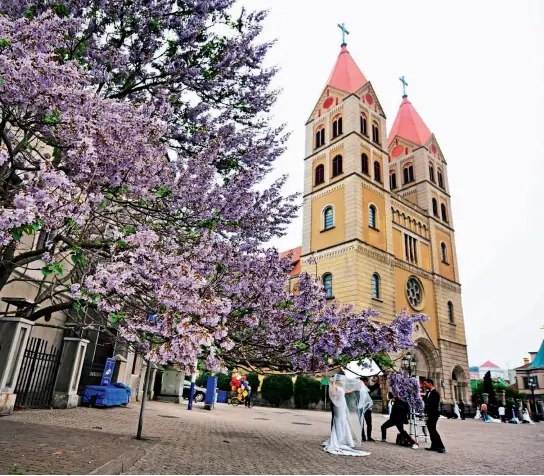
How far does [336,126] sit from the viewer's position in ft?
129

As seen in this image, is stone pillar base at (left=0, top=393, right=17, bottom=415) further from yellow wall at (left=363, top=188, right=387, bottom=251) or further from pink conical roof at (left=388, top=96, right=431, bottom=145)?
pink conical roof at (left=388, top=96, right=431, bottom=145)

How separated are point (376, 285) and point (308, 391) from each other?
10.1 m

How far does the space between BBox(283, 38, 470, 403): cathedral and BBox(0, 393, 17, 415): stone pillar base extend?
935 inches

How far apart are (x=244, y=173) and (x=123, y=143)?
253cm

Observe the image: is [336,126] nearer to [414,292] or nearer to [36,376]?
[414,292]

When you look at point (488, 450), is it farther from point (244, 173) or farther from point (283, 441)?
point (244, 173)

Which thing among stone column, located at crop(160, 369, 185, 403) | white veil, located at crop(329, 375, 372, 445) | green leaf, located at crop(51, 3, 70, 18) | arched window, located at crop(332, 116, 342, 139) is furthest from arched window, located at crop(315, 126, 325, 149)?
green leaf, located at crop(51, 3, 70, 18)

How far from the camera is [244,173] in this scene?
23.3 feet

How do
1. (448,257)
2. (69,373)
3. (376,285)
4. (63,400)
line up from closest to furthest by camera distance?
1. (63,400)
2. (69,373)
3. (376,285)
4. (448,257)

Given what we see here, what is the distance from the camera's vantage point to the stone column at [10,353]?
925cm

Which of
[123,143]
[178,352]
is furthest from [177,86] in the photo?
[178,352]

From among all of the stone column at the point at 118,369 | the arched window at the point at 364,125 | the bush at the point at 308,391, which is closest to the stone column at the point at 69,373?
the stone column at the point at 118,369

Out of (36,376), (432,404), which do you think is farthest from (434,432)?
(36,376)

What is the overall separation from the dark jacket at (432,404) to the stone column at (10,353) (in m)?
10.2
